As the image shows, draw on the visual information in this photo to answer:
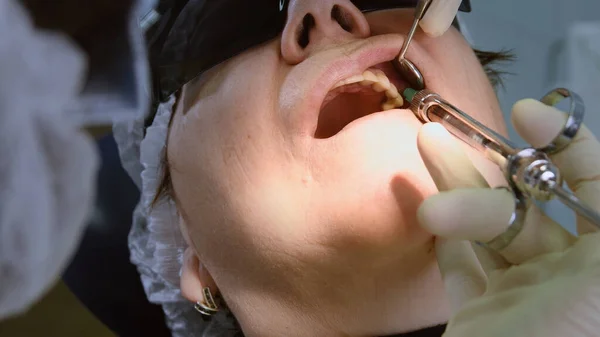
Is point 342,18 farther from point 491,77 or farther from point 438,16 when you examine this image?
point 491,77

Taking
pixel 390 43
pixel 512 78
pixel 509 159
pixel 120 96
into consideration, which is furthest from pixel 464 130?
pixel 512 78

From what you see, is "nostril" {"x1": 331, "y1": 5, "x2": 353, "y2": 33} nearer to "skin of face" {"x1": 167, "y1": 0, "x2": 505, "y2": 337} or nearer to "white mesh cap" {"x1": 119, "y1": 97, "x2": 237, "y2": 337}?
"skin of face" {"x1": 167, "y1": 0, "x2": 505, "y2": 337}

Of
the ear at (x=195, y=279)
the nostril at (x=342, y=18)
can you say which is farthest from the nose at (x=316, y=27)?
the ear at (x=195, y=279)

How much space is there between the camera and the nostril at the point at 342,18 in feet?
2.31

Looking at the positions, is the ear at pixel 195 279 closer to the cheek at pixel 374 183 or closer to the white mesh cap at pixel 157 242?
the white mesh cap at pixel 157 242

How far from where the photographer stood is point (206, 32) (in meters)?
0.72

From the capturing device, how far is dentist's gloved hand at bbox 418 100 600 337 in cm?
48

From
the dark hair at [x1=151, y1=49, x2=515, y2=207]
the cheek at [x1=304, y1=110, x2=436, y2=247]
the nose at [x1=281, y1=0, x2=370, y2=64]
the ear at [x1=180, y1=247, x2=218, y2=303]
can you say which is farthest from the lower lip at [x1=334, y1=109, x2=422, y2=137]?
the ear at [x1=180, y1=247, x2=218, y2=303]

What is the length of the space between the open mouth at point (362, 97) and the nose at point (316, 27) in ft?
0.18

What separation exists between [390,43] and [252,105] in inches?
7.2

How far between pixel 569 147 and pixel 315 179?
0.27 metres

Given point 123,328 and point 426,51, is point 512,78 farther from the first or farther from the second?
point 123,328

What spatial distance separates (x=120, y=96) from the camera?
2.23 ft

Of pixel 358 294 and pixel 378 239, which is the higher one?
pixel 378 239
